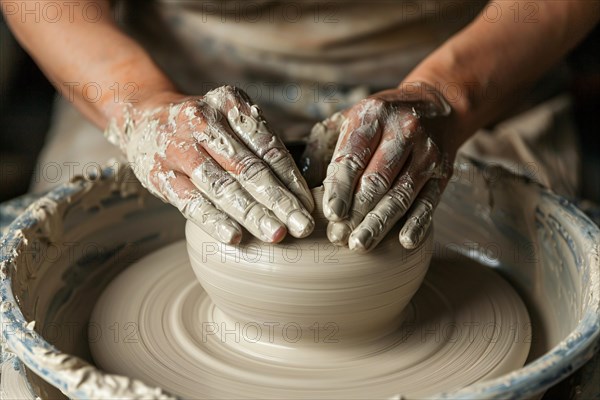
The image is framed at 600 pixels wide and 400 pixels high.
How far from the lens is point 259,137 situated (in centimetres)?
114

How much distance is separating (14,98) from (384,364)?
8.94 feet

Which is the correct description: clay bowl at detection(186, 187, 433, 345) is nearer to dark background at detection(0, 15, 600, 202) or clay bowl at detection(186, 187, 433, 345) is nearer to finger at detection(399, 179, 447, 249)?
finger at detection(399, 179, 447, 249)

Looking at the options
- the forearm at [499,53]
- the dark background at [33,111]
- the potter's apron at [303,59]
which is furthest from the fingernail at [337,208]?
the dark background at [33,111]

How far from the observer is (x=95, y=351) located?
4.14 ft

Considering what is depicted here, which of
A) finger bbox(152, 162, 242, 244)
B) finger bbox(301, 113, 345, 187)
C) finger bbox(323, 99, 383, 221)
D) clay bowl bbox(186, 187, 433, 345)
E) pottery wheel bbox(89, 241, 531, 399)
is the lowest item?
pottery wheel bbox(89, 241, 531, 399)

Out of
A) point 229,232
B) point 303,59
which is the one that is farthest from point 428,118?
point 303,59

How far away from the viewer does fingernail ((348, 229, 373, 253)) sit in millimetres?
1069

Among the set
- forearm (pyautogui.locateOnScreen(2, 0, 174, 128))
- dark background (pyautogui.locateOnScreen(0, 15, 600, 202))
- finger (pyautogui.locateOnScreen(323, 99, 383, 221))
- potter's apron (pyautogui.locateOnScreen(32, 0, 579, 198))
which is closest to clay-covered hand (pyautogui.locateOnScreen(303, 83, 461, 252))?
finger (pyautogui.locateOnScreen(323, 99, 383, 221))

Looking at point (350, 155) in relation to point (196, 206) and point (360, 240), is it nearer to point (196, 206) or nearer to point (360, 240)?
point (360, 240)

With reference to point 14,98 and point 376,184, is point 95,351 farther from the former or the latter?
point 14,98

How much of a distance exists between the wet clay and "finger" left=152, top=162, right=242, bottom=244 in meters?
0.04

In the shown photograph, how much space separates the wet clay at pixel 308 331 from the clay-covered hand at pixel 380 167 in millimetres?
45

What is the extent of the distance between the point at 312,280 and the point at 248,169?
197 mm

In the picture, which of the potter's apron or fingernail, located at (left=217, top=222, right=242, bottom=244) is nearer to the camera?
fingernail, located at (left=217, top=222, right=242, bottom=244)
